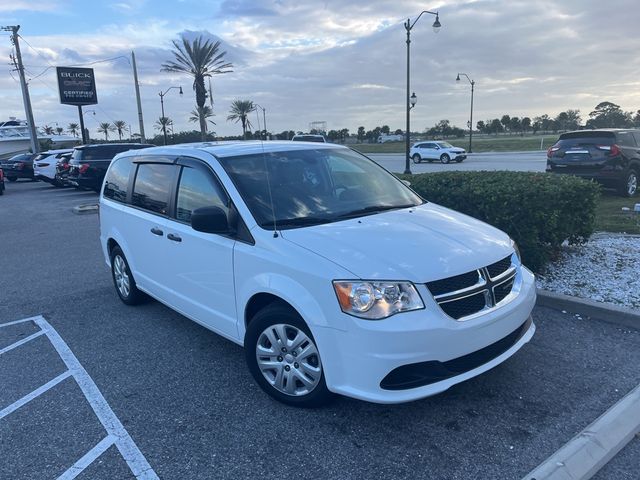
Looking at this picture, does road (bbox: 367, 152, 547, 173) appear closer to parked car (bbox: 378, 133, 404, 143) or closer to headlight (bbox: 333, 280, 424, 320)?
headlight (bbox: 333, 280, 424, 320)

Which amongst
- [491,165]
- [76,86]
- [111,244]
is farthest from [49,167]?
[491,165]

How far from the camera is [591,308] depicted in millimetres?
4789

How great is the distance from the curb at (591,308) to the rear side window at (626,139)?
8.82 metres

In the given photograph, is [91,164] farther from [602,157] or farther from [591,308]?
[591,308]

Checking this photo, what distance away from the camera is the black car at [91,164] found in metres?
19.0

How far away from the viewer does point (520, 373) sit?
381 centimetres

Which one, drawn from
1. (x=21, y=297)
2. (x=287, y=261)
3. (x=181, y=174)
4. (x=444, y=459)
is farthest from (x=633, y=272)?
(x=21, y=297)

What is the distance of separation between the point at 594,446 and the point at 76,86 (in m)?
43.7

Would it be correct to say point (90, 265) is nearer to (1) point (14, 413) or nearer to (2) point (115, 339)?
(2) point (115, 339)

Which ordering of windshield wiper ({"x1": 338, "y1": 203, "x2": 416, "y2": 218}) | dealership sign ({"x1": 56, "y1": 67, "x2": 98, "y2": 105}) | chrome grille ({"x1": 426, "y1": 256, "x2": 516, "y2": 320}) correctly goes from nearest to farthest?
1. chrome grille ({"x1": 426, "y1": 256, "x2": 516, "y2": 320})
2. windshield wiper ({"x1": 338, "y1": 203, "x2": 416, "y2": 218})
3. dealership sign ({"x1": 56, "y1": 67, "x2": 98, "y2": 105})

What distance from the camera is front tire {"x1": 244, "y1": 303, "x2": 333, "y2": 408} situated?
129 inches

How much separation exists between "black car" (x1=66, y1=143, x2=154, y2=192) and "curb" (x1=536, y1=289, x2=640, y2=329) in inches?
672

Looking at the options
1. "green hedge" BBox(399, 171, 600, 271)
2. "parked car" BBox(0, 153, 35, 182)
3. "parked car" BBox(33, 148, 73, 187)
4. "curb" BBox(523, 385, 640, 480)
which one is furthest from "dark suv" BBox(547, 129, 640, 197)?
"parked car" BBox(0, 153, 35, 182)

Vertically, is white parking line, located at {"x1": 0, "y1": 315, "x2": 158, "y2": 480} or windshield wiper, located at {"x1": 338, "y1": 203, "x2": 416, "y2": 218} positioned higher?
windshield wiper, located at {"x1": 338, "y1": 203, "x2": 416, "y2": 218}
